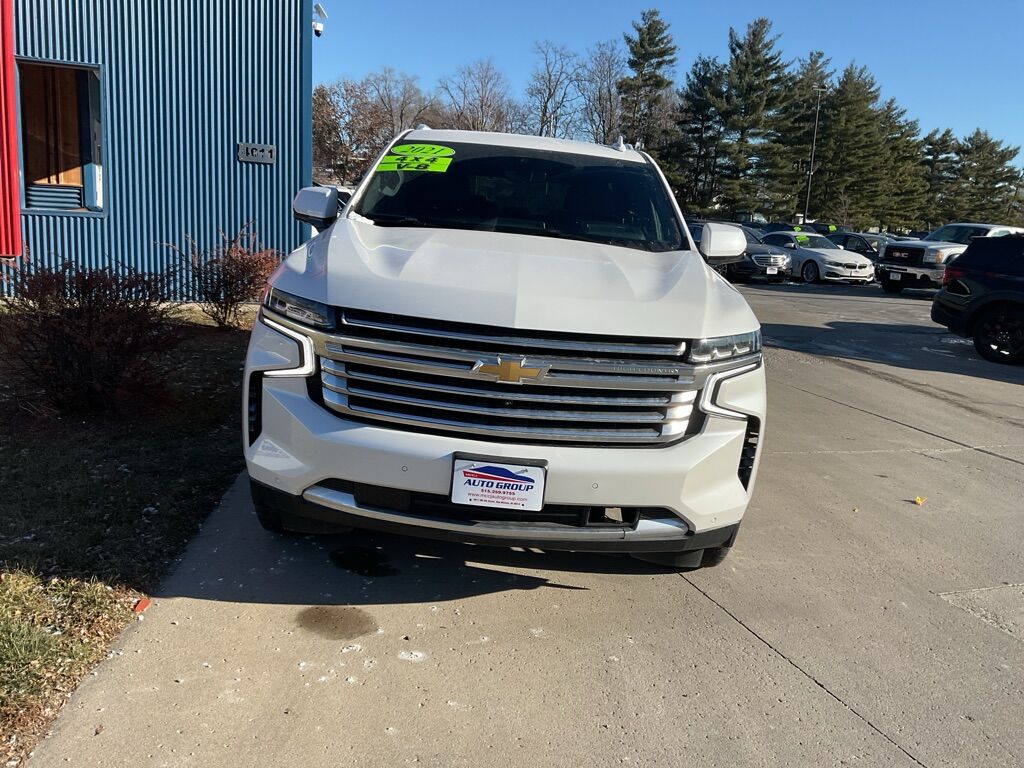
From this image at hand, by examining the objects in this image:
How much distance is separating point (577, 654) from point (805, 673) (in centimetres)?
89

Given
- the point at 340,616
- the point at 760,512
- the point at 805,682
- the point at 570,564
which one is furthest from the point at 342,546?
the point at 760,512

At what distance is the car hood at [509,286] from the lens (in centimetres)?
303

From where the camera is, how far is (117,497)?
426cm

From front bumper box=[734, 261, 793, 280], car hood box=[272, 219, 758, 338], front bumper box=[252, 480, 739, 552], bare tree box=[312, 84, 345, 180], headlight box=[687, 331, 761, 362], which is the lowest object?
front bumper box=[252, 480, 739, 552]

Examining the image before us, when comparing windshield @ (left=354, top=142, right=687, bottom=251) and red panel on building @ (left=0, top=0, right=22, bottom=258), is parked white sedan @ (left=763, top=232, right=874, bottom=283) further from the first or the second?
windshield @ (left=354, top=142, right=687, bottom=251)

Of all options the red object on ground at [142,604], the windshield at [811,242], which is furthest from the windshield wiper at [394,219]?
the windshield at [811,242]

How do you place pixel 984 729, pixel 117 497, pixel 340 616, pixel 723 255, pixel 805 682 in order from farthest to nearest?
pixel 723 255
pixel 117 497
pixel 340 616
pixel 805 682
pixel 984 729

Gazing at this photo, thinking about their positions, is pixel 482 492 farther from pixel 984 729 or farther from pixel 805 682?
pixel 984 729

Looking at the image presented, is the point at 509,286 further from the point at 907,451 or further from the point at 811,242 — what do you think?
the point at 811,242

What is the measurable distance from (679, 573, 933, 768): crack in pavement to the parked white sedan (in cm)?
2227

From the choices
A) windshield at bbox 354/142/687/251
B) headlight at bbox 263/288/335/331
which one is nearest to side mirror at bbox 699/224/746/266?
windshield at bbox 354/142/687/251

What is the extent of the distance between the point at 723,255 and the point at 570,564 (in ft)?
6.37

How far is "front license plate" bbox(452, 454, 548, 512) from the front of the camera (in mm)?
2941

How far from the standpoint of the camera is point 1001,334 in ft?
37.3
